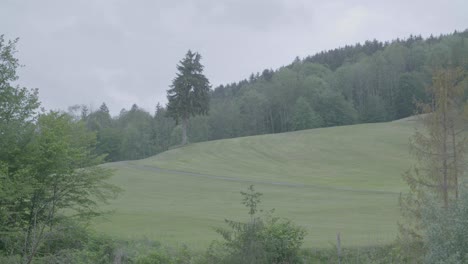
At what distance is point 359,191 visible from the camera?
41750 millimetres

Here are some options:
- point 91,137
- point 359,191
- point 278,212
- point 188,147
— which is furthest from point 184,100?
point 91,137

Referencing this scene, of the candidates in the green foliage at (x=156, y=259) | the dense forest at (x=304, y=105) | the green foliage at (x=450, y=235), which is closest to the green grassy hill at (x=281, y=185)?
the green foliage at (x=156, y=259)

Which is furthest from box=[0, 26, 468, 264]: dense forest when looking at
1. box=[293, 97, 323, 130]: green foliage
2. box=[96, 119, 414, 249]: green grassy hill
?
box=[293, 97, 323, 130]: green foliage

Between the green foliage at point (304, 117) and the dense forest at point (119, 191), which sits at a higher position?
the green foliage at point (304, 117)

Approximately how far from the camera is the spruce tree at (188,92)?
7381 cm

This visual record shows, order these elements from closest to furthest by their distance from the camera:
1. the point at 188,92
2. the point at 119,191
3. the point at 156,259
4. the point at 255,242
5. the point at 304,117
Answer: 1. the point at 255,242
2. the point at 156,259
3. the point at 119,191
4. the point at 188,92
5. the point at 304,117

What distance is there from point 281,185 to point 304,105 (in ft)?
208

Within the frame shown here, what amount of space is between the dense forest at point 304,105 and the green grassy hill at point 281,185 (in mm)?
21640

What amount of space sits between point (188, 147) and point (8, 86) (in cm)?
5627

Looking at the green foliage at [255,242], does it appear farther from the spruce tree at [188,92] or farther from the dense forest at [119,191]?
the spruce tree at [188,92]

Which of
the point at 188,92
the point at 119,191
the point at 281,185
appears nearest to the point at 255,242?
the point at 119,191

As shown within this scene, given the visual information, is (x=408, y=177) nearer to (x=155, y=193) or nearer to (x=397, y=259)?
(x=397, y=259)

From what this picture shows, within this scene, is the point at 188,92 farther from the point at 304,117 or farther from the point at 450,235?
the point at 450,235

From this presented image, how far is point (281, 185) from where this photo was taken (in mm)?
47125
